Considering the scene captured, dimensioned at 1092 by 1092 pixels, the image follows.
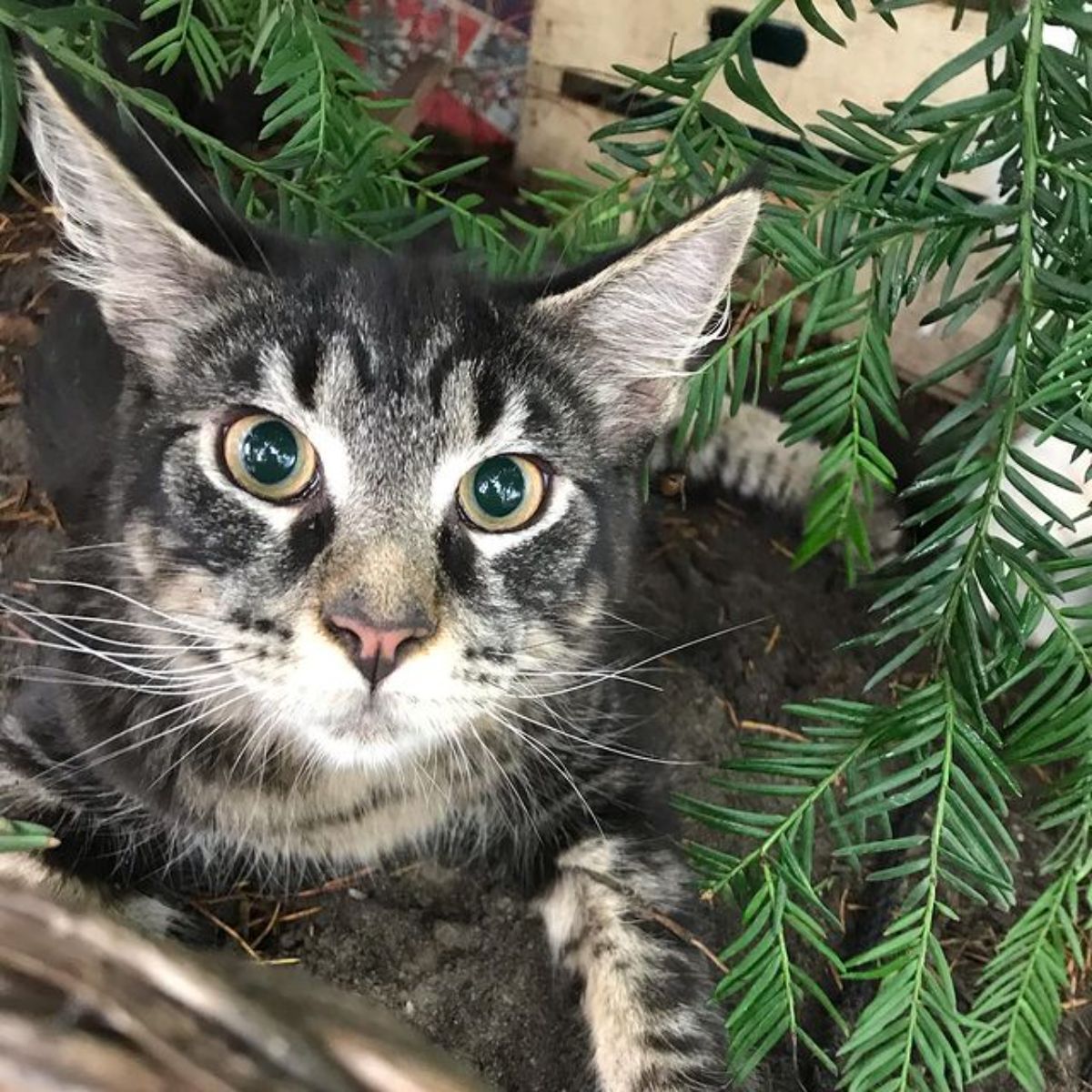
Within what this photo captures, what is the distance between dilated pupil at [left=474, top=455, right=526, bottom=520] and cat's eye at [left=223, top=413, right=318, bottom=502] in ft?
0.52

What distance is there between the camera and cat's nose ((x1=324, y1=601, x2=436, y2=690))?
87cm

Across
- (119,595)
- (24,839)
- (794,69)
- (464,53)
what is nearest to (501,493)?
(119,595)

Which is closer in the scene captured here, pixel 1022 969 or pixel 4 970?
pixel 4 970

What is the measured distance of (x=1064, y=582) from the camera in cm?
91

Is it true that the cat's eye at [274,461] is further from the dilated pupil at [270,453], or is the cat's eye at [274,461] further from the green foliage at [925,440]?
the green foliage at [925,440]

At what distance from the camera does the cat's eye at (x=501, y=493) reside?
3.31ft

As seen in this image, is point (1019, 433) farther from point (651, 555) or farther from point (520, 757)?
point (520, 757)

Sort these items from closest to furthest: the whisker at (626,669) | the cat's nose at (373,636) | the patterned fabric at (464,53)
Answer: the cat's nose at (373,636)
the whisker at (626,669)
the patterned fabric at (464,53)

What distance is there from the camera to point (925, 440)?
99cm

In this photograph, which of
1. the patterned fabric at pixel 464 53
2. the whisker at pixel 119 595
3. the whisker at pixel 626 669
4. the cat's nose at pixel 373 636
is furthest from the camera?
the patterned fabric at pixel 464 53

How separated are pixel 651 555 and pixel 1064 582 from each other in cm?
84

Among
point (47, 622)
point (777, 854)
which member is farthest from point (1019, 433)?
point (47, 622)

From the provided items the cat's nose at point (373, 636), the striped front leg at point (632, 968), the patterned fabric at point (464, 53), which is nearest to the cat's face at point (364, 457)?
the cat's nose at point (373, 636)

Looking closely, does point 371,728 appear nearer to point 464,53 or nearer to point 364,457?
point 364,457
